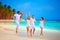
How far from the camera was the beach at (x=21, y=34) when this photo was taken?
292 cm

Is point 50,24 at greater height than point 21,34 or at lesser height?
greater

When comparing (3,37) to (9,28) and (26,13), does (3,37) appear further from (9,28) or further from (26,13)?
(26,13)

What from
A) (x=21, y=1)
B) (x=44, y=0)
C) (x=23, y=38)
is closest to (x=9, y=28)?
(x=23, y=38)

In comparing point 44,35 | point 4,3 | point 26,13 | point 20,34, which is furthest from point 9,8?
point 44,35

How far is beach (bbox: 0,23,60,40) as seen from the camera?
2915 millimetres

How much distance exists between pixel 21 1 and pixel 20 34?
2.09 feet

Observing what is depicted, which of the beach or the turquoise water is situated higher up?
the turquoise water

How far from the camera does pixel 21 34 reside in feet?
9.70

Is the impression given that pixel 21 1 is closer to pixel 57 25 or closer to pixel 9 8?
pixel 9 8

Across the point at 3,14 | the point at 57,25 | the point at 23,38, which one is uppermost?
the point at 3,14

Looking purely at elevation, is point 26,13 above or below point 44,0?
below

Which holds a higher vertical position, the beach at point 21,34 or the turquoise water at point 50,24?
the turquoise water at point 50,24

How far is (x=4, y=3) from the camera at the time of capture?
305 centimetres

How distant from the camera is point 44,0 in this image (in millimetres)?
3082
